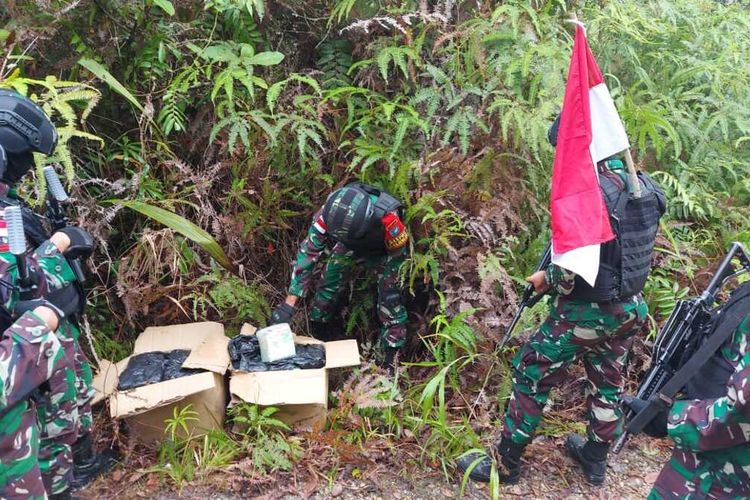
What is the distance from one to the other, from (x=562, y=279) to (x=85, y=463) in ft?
9.59

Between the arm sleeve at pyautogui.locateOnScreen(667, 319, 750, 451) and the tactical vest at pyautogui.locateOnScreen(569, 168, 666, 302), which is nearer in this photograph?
the arm sleeve at pyautogui.locateOnScreen(667, 319, 750, 451)

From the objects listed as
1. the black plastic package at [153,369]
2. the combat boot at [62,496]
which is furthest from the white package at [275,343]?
the combat boot at [62,496]

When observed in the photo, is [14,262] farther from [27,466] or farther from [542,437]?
[542,437]

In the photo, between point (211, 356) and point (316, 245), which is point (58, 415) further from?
point (316, 245)

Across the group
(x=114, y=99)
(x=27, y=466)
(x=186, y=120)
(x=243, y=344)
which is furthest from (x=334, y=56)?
(x=27, y=466)

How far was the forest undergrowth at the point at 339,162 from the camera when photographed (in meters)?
3.76

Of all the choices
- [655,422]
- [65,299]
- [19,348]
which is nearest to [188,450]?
[65,299]

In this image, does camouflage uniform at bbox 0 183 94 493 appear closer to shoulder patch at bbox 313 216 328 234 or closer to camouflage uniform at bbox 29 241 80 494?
camouflage uniform at bbox 29 241 80 494

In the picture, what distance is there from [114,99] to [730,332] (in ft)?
14.3

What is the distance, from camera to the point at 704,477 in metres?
2.05

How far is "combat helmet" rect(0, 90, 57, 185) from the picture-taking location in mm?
2416

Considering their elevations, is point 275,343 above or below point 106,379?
above

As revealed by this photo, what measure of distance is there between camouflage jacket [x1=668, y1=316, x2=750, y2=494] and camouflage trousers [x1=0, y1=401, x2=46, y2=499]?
2453 millimetres

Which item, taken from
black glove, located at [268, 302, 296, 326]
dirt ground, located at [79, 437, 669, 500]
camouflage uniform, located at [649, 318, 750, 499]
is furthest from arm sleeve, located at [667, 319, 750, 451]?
black glove, located at [268, 302, 296, 326]
